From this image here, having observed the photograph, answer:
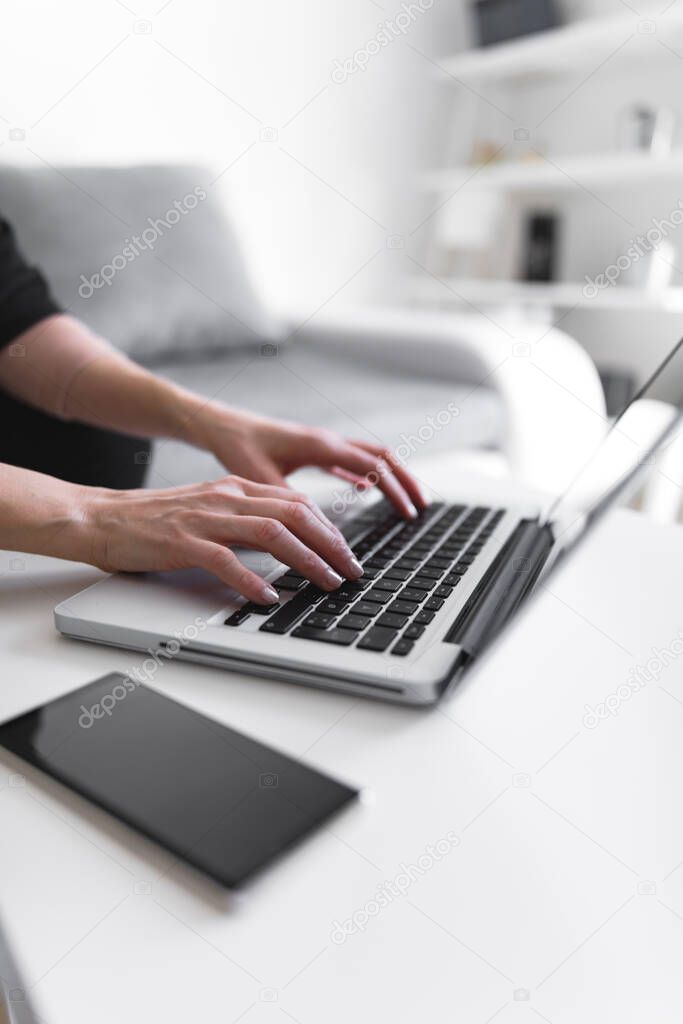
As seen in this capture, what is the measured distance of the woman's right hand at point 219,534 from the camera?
20.8 inches

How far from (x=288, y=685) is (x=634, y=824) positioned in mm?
193

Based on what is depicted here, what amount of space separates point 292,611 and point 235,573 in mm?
45

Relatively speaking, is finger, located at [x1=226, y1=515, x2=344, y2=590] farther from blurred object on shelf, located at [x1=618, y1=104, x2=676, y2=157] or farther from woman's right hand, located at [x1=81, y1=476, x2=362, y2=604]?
blurred object on shelf, located at [x1=618, y1=104, x2=676, y2=157]

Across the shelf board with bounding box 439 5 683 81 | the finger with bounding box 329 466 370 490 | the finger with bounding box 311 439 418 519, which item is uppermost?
the shelf board with bounding box 439 5 683 81

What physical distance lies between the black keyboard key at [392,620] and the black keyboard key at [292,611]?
0.05 metres

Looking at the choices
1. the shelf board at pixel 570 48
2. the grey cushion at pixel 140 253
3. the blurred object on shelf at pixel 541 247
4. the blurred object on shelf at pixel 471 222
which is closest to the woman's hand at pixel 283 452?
the grey cushion at pixel 140 253

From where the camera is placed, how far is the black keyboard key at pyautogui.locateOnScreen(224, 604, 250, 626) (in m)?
0.50

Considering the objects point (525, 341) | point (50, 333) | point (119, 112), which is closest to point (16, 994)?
point (50, 333)

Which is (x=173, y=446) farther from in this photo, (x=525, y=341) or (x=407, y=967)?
(x=407, y=967)

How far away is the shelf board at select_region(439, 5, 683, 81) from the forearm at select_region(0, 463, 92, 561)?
2.69m

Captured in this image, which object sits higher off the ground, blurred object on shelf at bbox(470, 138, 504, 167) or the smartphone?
blurred object on shelf at bbox(470, 138, 504, 167)

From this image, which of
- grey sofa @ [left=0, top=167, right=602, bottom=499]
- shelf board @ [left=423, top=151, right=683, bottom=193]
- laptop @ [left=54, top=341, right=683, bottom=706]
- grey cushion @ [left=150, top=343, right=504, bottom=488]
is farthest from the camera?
shelf board @ [left=423, top=151, right=683, bottom=193]

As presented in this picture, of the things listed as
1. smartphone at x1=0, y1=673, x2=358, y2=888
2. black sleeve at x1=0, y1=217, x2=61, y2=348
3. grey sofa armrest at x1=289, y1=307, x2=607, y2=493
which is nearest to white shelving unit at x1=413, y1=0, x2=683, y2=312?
grey sofa armrest at x1=289, y1=307, x2=607, y2=493

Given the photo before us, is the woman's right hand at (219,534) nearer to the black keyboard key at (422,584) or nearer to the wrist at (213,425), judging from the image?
the black keyboard key at (422,584)
